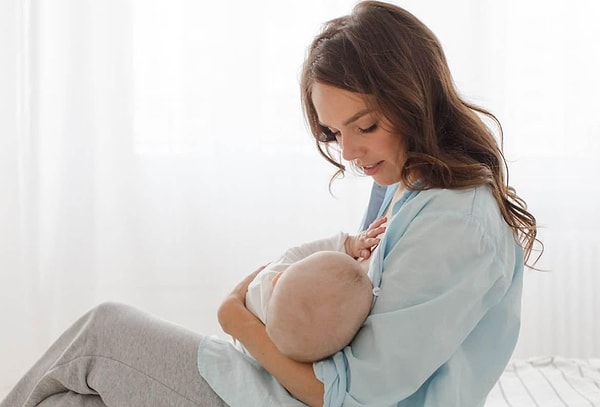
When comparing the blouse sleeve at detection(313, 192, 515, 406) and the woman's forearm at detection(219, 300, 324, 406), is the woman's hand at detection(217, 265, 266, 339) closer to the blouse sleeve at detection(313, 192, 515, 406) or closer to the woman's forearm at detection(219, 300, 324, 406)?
the woman's forearm at detection(219, 300, 324, 406)

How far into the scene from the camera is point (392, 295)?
137 centimetres

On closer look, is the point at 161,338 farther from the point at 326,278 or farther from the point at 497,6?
the point at 497,6

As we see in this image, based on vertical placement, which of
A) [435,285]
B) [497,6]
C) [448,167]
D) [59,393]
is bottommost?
[59,393]

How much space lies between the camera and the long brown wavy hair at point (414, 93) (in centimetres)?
147

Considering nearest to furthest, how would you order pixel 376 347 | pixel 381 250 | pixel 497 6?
pixel 376 347 < pixel 381 250 < pixel 497 6

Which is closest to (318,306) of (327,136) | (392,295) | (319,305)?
(319,305)

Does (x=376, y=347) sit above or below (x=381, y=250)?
below

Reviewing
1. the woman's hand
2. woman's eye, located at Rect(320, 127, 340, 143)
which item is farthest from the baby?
woman's eye, located at Rect(320, 127, 340, 143)

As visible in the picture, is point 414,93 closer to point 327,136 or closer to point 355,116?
point 355,116

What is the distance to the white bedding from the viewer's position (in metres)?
2.08

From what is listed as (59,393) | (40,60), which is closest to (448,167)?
(59,393)

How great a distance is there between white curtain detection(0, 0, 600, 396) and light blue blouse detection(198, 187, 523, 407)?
5.28 feet

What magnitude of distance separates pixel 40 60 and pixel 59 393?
177cm

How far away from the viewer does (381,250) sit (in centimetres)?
145
